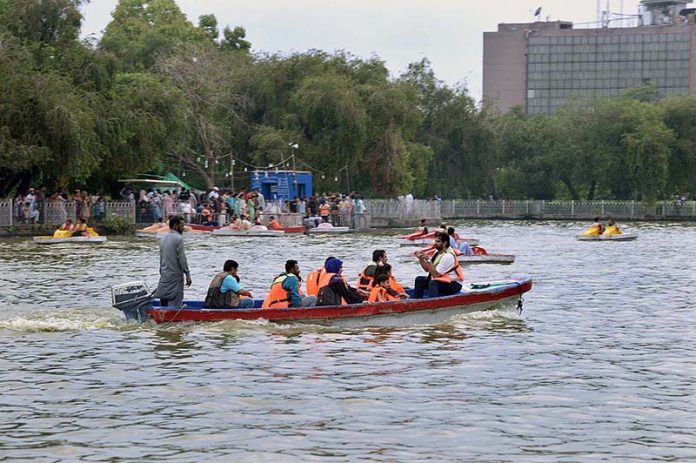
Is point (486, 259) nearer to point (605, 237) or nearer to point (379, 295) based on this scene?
point (379, 295)

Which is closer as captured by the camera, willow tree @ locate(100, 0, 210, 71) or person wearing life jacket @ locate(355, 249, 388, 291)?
person wearing life jacket @ locate(355, 249, 388, 291)

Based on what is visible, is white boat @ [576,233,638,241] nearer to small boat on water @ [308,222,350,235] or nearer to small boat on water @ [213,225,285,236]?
small boat on water @ [308,222,350,235]

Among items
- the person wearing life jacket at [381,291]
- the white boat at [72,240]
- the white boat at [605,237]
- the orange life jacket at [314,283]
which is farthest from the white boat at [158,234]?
the orange life jacket at [314,283]

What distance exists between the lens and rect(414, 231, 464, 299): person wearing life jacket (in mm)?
21344

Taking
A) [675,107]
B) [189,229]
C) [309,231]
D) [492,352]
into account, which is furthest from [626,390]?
[675,107]

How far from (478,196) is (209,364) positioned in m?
81.3

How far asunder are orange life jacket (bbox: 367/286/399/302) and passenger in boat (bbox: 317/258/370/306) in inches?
15.2

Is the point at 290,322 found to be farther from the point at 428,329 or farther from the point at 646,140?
the point at 646,140

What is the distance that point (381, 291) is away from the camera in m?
20.9

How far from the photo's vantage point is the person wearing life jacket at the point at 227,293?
1972 cm

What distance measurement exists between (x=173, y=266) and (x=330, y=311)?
2463 millimetres

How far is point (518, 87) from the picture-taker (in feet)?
503

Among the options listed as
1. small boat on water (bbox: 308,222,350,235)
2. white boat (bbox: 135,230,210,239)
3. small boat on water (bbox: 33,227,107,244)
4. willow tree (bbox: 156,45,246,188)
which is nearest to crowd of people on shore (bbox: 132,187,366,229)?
small boat on water (bbox: 308,222,350,235)

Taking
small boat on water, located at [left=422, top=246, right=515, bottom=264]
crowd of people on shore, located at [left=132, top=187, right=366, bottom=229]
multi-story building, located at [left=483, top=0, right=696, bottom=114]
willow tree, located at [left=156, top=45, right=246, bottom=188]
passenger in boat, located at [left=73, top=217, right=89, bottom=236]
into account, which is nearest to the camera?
small boat on water, located at [left=422, top=246, right=515, bottom=264]
